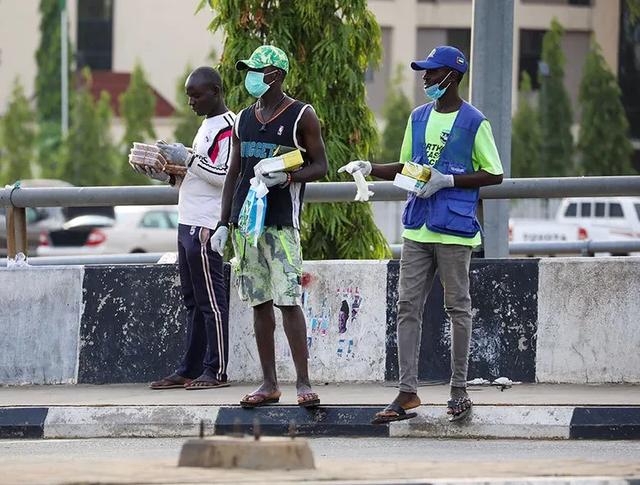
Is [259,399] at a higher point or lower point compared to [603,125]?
lower

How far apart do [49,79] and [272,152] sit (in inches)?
1905

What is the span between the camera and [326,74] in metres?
11.8

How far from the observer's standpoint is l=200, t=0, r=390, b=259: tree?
11820mm

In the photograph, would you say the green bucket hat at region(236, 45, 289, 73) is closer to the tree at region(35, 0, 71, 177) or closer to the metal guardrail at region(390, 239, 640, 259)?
the metal guardrail at region(390, 239, 640, 259)

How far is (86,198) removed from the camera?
1019 centimetres

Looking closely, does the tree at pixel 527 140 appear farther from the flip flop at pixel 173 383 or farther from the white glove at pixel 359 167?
the white glove at pixel 359 167

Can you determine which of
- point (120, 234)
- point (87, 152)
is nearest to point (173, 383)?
point (120, 234)

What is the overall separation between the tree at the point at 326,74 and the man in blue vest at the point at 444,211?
343 cm

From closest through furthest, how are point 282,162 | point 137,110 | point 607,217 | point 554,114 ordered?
point 282,162, point 607,217, point 554,114, point 137,110

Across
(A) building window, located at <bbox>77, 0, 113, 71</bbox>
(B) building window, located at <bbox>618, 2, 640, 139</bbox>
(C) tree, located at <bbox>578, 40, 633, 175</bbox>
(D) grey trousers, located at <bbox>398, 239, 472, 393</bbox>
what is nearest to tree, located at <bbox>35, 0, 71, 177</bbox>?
(A) building window, located at <bbox>77, 0, 113, 71</bbox>

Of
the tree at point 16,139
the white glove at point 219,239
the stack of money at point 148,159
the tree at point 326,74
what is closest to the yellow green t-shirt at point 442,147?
the white glove at point 219,239

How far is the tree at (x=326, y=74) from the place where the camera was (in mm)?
11820

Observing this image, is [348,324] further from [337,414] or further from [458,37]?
[458,37]

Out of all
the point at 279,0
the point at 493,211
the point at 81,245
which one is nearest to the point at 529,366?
the point at 493,211
